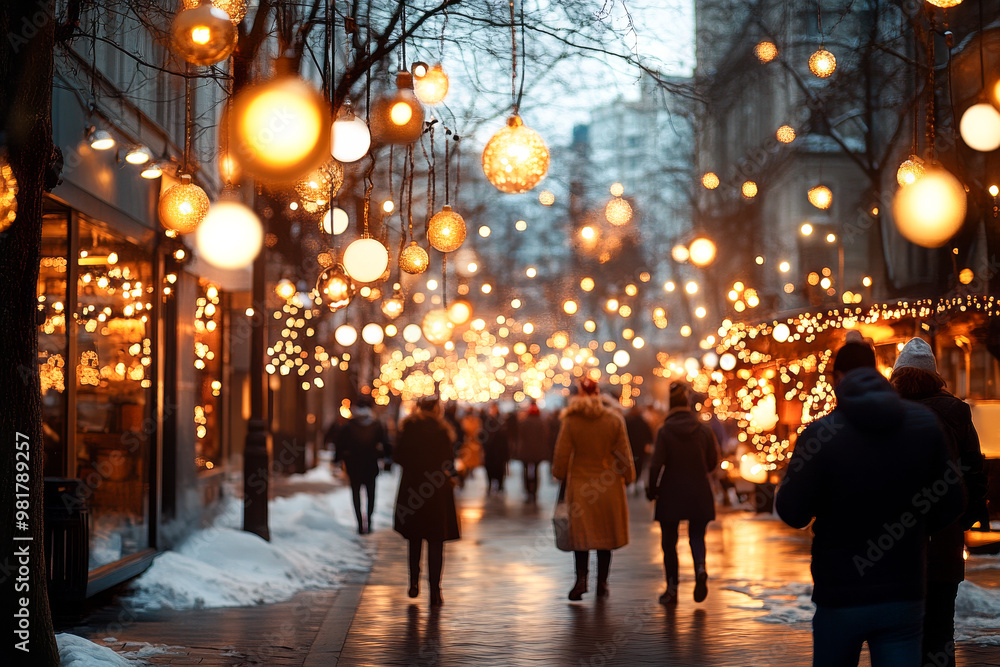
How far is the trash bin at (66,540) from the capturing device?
384 inches

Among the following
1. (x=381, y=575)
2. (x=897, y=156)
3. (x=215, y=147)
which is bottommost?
(x=381, y=575)

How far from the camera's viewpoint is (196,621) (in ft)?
33.9

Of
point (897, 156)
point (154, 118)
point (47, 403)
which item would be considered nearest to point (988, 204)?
point (154, 118)

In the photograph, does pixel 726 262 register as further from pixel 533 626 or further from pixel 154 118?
pixel 533 626

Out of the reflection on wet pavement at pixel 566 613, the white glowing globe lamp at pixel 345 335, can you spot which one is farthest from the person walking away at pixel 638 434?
the white glowing globe lamp at pixel 345 335

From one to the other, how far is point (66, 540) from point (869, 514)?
691cm

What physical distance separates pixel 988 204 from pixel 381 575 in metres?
8.85

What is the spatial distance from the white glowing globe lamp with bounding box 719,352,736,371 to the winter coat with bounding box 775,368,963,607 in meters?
19.3

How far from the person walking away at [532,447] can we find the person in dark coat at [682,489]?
47.5 ft

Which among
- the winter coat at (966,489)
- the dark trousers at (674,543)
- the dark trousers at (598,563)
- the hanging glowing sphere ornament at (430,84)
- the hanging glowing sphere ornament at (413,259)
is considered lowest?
the dark trousers at (598,563)

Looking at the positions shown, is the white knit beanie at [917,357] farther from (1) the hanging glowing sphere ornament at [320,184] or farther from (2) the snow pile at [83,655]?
(2) the snow pile at [83,655]

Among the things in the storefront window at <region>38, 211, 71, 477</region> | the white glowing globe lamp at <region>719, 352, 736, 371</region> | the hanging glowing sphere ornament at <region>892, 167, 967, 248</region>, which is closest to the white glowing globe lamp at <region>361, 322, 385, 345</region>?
the storefront window at <region>38, 211, 71, 477</region>

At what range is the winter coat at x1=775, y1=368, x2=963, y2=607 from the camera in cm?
491

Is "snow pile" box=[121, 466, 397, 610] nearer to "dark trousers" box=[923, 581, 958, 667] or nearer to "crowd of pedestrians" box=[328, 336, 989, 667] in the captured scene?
"crowd of pedestrians" box=[328, 336, 989, 667]
